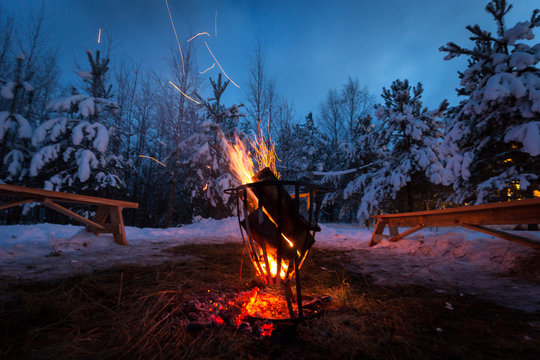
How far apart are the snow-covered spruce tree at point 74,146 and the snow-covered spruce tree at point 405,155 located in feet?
37.4

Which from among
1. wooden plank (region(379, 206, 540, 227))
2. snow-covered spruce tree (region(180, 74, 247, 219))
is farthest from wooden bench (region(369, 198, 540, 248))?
snow-covered spruce tree (region(180, 74, 247, 219))

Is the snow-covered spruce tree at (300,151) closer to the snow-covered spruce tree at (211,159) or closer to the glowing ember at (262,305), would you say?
the snow-covered spruce tree at (211,159)

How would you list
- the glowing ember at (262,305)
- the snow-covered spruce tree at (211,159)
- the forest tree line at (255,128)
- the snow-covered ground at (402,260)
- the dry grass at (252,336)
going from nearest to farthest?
the dry grass at (252,336), the glowing ember at (262,305), the snow-covered ground at (402,260), the forest tree line at (255,128), the snow-covered spruce tree at (211,159)

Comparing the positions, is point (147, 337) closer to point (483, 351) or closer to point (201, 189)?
point (483, 351)

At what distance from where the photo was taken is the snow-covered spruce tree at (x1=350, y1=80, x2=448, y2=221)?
27.9 feet

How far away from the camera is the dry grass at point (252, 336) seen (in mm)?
1266

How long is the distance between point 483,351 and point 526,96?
6458 mm

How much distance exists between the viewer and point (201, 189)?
12094 millimetres

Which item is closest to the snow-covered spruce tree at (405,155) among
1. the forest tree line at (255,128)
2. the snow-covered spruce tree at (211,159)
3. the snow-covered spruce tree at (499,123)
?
the forest tree line at (255,128)

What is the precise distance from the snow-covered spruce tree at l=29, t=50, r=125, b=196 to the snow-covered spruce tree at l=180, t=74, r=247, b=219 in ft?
11.4

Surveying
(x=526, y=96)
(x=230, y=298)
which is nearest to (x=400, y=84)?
(x=526, y=96)

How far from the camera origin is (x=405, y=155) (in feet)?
29.9

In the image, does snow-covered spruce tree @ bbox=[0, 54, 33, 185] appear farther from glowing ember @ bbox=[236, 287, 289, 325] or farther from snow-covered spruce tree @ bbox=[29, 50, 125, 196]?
glowing ember @ bbox=[236, 287, 289, 325]

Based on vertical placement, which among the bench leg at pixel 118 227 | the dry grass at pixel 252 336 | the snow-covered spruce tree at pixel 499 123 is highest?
the snow-covered spruce tree at pixel 499 123
